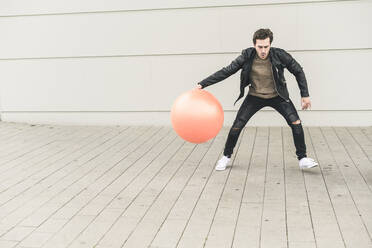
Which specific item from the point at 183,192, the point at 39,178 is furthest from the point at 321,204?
the point at 39,178

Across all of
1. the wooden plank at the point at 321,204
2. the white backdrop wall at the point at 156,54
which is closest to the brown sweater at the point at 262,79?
the wooden plank at the point at 321,204

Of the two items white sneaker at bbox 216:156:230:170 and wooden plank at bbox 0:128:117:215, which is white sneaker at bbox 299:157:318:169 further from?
wooden plank at bbox 0:128:117:215

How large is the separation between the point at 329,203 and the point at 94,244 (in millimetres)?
2421

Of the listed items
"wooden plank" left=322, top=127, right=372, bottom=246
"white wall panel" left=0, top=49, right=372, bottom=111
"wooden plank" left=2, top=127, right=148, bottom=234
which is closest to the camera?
"wooden plank" left=322, top=127, right=372, bottom=246

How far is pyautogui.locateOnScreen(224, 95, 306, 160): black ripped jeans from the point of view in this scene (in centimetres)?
623

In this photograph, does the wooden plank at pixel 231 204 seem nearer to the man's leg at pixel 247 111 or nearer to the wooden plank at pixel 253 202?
the wooden plank at pixel 253 202

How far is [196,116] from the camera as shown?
5699 mm

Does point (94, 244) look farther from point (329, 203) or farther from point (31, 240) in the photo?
point (329, 203)

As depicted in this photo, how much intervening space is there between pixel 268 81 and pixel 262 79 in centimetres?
8

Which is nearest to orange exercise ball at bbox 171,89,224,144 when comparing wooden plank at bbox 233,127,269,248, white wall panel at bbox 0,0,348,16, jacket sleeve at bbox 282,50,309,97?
wooden plank at bbox 233,127,269,248

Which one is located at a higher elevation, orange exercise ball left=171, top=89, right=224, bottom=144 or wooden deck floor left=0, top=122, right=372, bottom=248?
orange exercise ball left=171, top=89, right=224, bottom=144

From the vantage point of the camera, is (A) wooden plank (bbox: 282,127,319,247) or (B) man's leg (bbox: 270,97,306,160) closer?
(A) wooden plank (bbox: 282,127,319,247)

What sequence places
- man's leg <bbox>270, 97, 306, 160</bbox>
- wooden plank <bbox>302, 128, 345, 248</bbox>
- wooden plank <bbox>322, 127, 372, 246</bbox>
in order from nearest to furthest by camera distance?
wooden plank <bbox>302, 128, 345, 248</bbox> → wooden plank <bbox>322, 127, 372, 246</bbox> → man's leg <bbox>270, 97, 306, 160</bbox>

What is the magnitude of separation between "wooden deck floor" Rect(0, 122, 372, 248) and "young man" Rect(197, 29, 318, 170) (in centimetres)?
63
